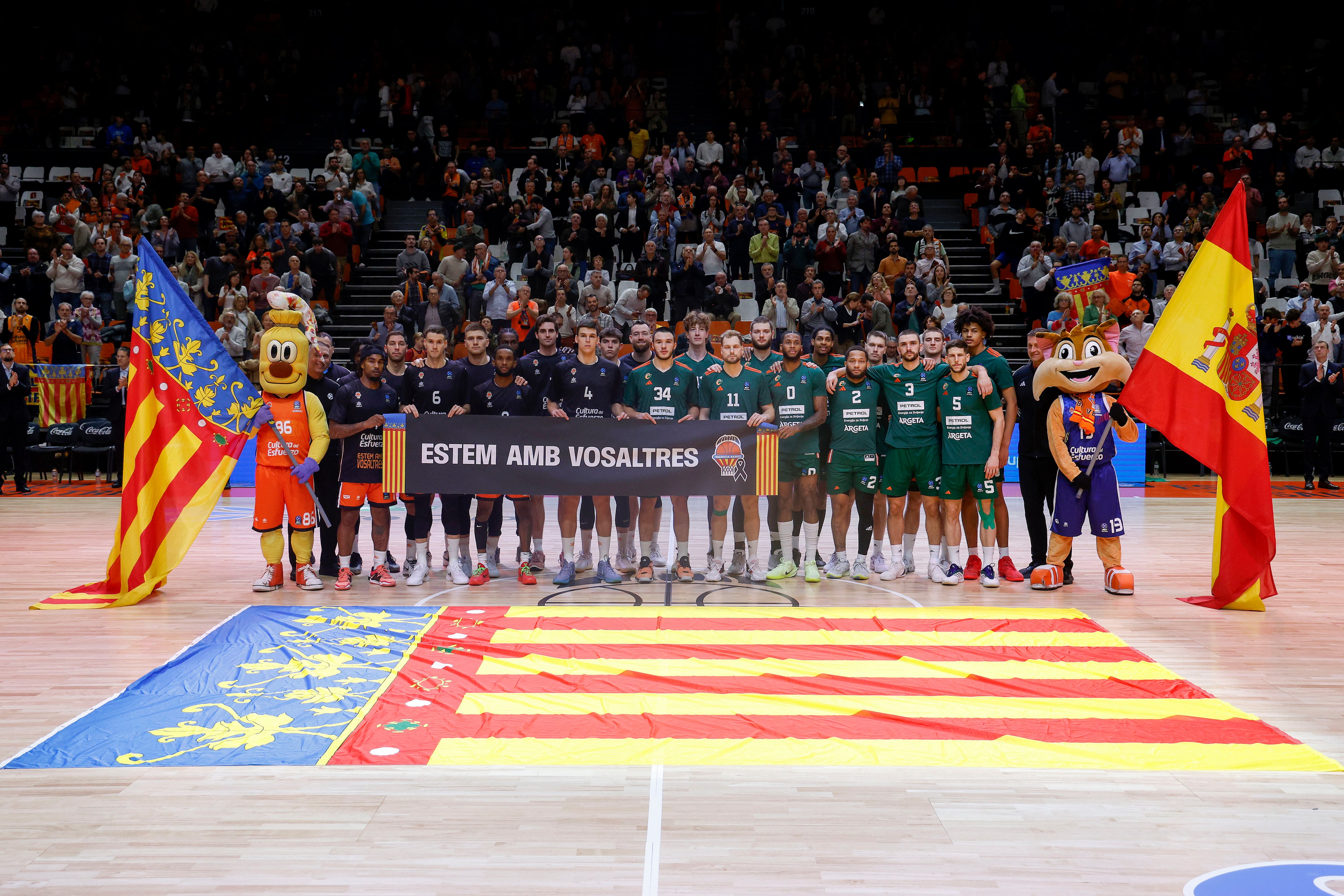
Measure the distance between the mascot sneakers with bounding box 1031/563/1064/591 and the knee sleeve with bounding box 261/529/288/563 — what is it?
5.82 metres

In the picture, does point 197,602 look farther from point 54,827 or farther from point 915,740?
point 915,740

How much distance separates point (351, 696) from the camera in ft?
17.4

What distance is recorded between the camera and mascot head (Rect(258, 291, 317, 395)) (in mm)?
7766

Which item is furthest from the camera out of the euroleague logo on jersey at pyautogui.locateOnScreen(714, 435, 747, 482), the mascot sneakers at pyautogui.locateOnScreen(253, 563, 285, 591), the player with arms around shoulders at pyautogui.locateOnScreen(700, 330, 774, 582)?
the player with arms around shoulders at pyautogui.locateOnScreen(700, 330, 774, 582)

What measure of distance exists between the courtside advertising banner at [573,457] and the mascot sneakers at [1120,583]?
2.64 metres

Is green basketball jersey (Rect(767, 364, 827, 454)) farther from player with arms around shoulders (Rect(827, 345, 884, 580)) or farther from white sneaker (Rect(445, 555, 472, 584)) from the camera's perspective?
white sneaker (Rect(445, 555, 472, 584))

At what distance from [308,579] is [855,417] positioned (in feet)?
14.8

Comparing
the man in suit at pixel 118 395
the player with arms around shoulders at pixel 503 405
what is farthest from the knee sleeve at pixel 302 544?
the man in suit at pixel 118 395

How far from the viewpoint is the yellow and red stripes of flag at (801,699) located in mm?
4562

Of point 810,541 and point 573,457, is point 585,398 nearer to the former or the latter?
point 573,457

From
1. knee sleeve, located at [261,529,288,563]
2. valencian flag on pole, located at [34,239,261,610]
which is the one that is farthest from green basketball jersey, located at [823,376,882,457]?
valencian flag on pole, located at [34,239,261,610]

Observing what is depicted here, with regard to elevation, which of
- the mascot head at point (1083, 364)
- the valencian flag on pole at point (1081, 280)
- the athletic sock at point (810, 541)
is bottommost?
the athletic sock at point (810, 541)

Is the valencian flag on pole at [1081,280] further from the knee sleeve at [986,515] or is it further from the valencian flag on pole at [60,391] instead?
the valencian flag on pole at [60,391]

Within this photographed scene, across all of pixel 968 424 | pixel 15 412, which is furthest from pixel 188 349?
pixel 15 412
